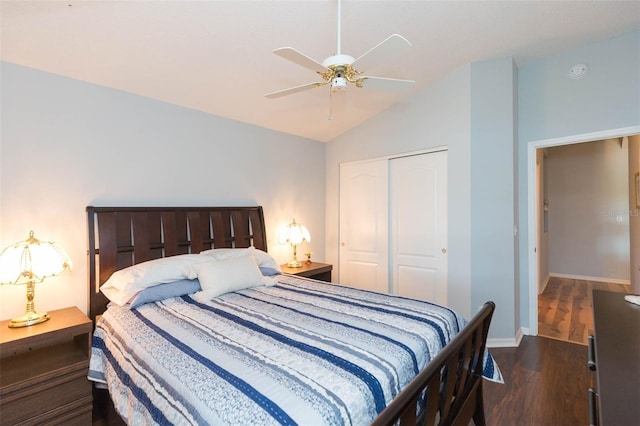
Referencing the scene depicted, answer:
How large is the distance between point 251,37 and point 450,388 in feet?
8.10

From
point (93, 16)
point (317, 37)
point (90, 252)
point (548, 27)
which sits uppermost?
point (548, 27)

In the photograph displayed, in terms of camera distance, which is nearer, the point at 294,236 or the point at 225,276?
the point at 225,276

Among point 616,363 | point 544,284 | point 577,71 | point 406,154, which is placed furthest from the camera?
point 544,284

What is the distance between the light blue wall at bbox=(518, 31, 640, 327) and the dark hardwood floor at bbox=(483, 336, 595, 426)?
1.65ft

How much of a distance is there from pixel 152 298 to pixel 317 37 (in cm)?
224

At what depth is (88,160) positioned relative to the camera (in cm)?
239

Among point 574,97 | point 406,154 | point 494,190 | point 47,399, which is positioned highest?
point 574,97

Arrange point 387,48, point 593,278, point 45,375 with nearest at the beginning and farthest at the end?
point 387,48 < point 45,375 < point 593,278

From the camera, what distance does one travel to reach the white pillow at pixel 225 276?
7.38 feet

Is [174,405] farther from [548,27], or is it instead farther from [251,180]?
[548,27]

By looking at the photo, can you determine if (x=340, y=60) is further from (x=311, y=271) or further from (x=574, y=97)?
(x=574, y=97)

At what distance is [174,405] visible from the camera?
3.76 ft

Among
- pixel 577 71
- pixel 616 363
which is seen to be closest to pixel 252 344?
pixel 616 363

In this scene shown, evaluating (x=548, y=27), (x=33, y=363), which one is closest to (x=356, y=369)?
(x=33, y=363)
